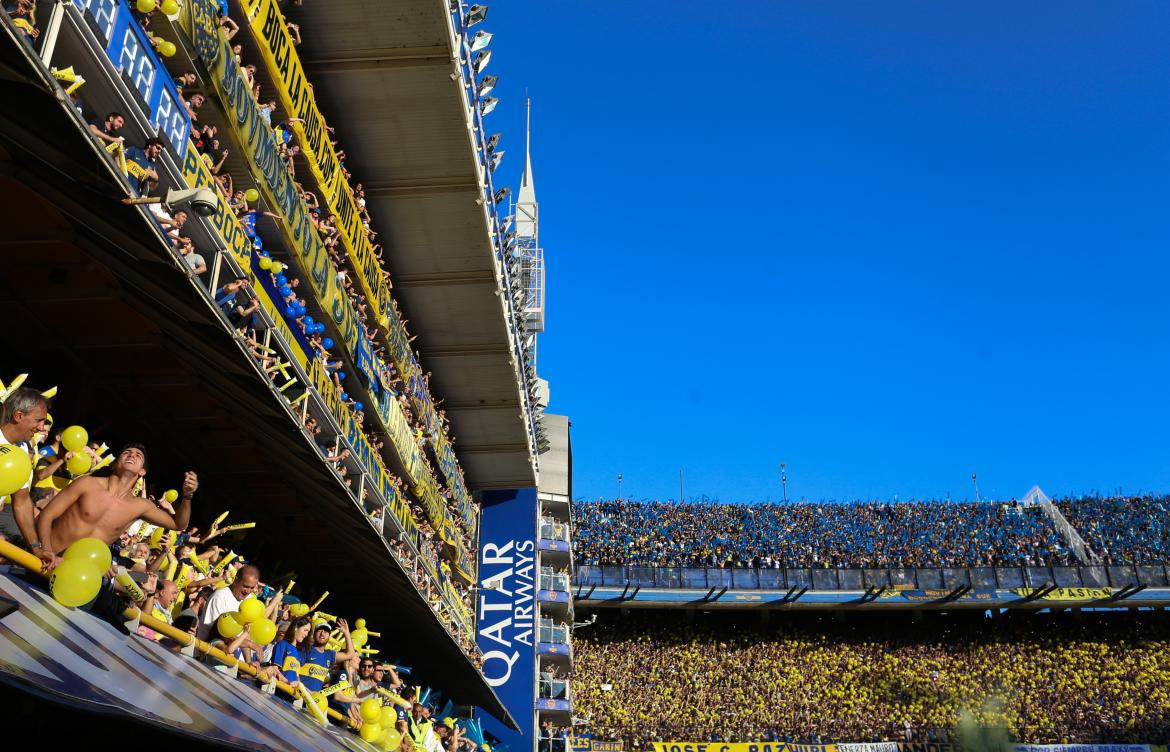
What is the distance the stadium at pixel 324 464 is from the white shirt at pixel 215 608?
1.6 inches

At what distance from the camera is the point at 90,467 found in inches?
312

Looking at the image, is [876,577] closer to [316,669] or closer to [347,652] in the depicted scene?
[347,652]

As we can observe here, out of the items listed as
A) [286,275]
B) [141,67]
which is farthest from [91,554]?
[286,275]

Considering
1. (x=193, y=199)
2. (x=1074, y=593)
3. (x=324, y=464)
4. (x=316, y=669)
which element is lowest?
(x=316, y=669)

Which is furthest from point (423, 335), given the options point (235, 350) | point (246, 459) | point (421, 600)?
point (235, 350)

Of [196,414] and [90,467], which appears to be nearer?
[90,467]

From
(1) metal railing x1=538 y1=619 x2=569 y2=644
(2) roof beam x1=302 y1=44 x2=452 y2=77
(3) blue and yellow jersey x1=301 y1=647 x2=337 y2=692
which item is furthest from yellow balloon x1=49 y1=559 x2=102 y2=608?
(1) metal railing x1=538 y1=619 x2=569 y2=644

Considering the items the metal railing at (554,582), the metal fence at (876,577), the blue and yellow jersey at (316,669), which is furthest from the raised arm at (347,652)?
the metal fence at (876,577)

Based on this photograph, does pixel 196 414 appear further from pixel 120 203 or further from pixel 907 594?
pixel 907 594

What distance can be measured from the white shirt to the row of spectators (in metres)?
2.38

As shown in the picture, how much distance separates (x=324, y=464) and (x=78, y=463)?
4.37 m

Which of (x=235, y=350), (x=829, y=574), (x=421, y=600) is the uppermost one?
(x=829, y=574)

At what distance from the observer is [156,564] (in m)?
8.60

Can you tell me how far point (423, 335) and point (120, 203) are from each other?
1735 centimetres
